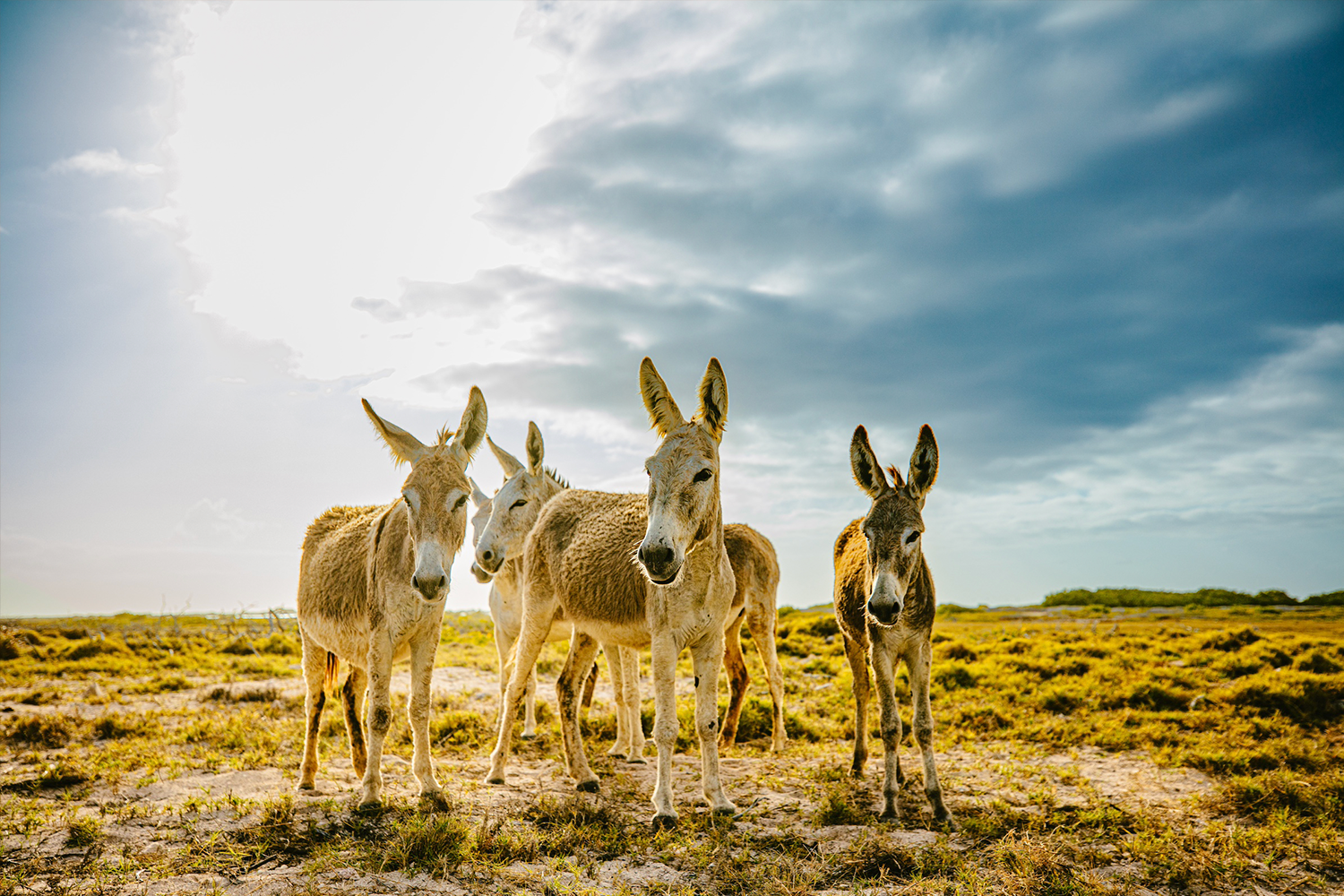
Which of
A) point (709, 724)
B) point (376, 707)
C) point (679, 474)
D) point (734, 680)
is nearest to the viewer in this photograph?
point (679, 474)

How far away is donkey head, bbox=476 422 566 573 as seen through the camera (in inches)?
364

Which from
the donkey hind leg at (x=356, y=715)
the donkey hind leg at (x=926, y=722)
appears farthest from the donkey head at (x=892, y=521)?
the donkey hind leg at (x=356, y=715)

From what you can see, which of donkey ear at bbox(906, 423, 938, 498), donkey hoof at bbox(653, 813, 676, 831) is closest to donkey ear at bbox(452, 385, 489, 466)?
donkey hoof at bbox(653, 813, 676, 831)

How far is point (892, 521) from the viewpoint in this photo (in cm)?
677

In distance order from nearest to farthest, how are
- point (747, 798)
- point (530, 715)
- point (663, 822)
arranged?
point (663, 822) < point (747, 798) < point (530, 715)

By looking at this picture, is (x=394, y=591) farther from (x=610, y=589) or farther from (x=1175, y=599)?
(x=1175, y=599)

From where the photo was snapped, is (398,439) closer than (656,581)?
No

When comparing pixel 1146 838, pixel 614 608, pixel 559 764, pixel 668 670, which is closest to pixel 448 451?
pixel 614 608

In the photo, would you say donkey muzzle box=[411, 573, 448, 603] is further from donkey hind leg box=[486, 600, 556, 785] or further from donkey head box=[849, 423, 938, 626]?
donkey head box=[849, 423, 938, 626]

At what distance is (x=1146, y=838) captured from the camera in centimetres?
625

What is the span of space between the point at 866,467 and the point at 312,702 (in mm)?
6957

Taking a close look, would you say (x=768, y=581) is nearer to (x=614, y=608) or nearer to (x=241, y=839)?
(x=614, y=608)

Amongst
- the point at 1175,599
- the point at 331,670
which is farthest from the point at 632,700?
the point at 1175,599

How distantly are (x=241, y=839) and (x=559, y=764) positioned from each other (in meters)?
3.96
